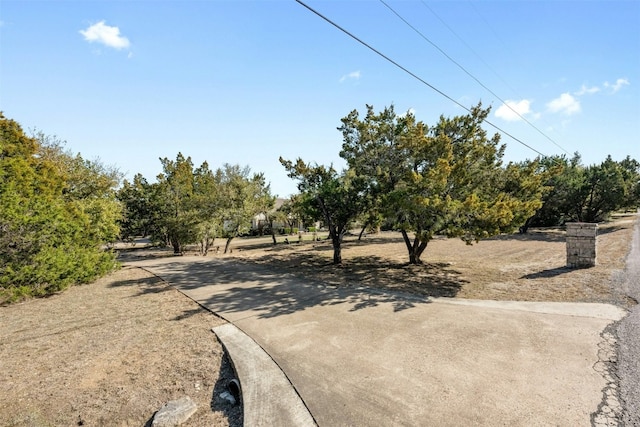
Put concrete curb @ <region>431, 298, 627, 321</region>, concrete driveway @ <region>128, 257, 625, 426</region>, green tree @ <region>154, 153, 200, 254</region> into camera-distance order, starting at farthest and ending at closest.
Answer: green tree @ <region>154, 153, 200, 254</region> → concrete curb @ <region>431, 298, 627, 321</region> → concrete driveway @ <region>128, 257, 625, 426</region>

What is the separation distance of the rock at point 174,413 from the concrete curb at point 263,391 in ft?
2.40

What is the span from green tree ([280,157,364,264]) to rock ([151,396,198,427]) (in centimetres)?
1011

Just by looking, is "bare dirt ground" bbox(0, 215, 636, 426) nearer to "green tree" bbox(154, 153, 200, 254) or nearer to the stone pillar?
the stone pillar

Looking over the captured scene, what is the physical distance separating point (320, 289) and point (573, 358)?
22.2 ft

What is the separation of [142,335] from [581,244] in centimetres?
1529

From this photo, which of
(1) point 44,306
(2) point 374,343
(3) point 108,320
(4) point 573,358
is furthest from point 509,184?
(1) point 44,306

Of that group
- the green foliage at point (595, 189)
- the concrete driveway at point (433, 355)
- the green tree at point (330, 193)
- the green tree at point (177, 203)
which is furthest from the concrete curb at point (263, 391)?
the green foliage at point (595, 189)

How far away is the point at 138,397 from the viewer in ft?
14.4

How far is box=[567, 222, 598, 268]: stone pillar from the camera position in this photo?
11203 mm

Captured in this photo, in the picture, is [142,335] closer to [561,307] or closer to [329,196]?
[329,196]

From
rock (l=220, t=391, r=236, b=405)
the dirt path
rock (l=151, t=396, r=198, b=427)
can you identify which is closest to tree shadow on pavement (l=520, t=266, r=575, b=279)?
rock (l=220, t=391, r=236, b=405)

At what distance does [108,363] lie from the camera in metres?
5.37

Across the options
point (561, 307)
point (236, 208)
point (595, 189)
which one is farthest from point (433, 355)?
point (595, 189)

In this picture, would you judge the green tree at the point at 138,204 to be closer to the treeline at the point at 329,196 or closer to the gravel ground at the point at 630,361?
the treeline at the point at 329,196
